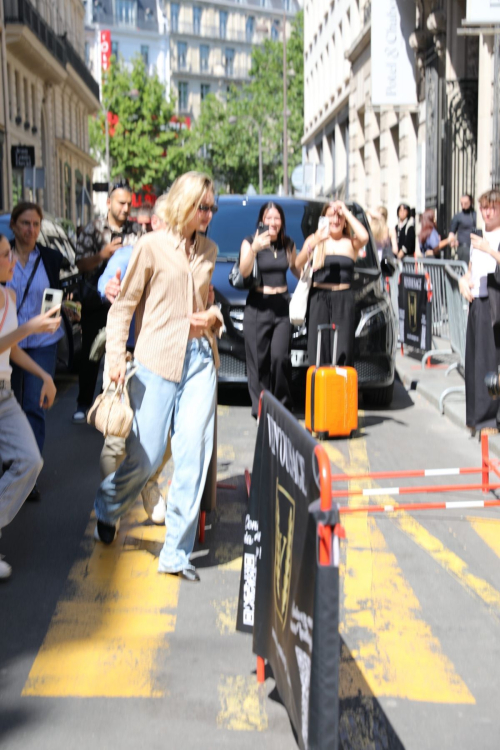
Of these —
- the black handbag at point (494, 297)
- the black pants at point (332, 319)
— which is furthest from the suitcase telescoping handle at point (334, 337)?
the black handbag at point (494, 297)

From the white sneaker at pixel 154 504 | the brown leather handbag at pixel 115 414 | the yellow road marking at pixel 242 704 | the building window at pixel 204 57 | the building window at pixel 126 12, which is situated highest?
the building window at pixel 126 12

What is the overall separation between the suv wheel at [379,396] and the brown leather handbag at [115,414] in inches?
216

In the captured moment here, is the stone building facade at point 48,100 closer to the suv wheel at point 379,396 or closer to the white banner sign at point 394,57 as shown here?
the white banner sign at point 394,57

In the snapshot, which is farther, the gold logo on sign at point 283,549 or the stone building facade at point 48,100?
the stone building facade at point 48,100

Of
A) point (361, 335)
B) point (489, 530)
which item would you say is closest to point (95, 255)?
point (361, 335)

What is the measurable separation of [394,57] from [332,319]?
17.8m

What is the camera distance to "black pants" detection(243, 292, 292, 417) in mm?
8531

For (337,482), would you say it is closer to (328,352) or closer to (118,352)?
(328,352)

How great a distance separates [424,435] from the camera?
29.0 feet

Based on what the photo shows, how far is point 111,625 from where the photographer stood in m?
4.44

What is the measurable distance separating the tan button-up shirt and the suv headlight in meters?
4.78

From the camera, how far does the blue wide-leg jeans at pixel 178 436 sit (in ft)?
15.9

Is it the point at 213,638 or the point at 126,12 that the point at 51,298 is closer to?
the point at 213,638

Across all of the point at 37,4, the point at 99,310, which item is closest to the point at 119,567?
the point at 99,310
